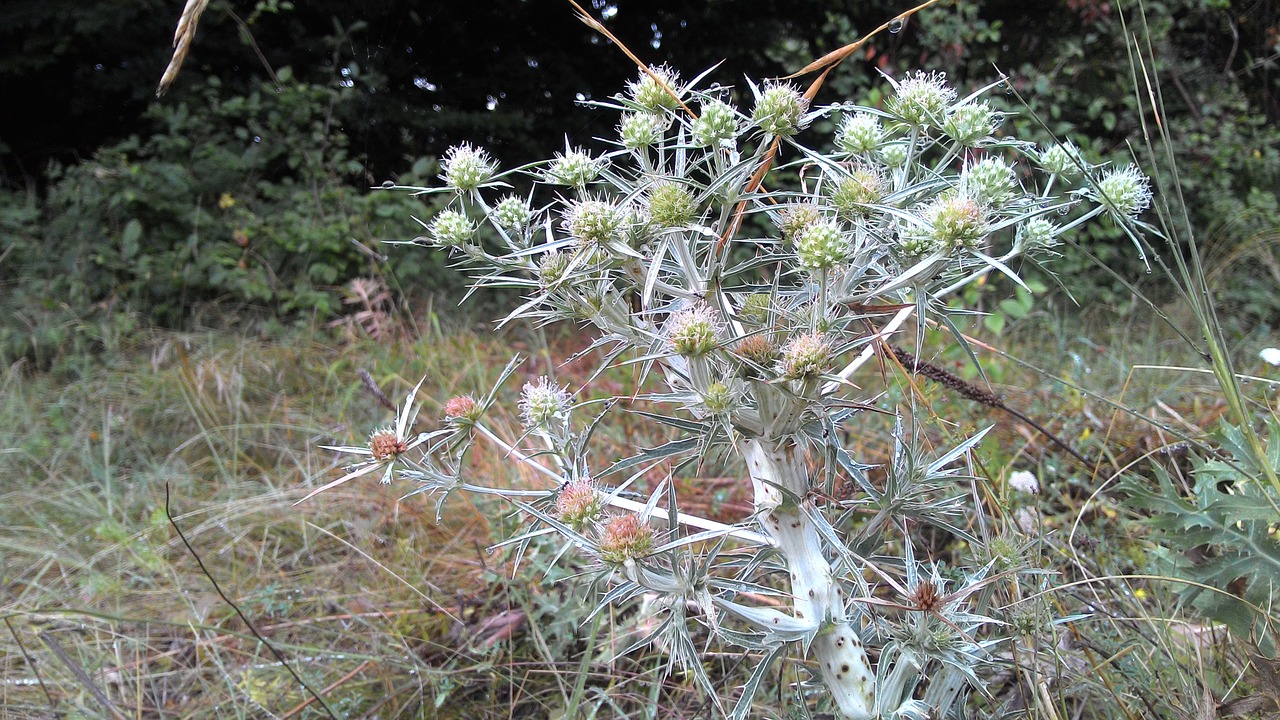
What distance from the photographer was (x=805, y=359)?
2.43 feet

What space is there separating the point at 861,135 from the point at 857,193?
0.34 ft

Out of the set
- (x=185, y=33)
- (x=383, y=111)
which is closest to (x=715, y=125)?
(x=185, y=33)

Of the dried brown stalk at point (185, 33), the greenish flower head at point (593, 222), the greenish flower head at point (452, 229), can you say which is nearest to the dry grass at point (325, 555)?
the greenish flower head at point (593, 222)

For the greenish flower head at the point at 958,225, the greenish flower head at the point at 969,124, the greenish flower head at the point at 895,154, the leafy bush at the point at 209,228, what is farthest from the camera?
the leafy bush at the point at 209,228

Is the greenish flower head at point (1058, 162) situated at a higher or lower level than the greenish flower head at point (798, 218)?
lower

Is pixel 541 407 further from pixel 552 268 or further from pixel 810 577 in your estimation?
pixel 810 577

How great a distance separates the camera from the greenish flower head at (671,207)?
2.59ft

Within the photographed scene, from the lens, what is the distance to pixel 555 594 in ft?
5.19

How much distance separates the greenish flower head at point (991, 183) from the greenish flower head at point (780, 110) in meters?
0.19

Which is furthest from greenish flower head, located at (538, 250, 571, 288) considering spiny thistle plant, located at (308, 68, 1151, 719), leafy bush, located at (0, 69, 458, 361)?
leafy bush, located at (0, 69, 458, 361)

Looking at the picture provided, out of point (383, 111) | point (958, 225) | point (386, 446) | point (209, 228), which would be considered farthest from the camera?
point (383, 111)

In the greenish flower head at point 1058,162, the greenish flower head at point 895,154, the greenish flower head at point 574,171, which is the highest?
the greenish flower head at point 574,171

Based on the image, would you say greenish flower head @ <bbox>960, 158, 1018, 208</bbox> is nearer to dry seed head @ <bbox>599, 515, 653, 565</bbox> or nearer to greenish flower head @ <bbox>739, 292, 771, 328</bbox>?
greenish flower head @ <bbox>739, 292, 771, 328</bbox>

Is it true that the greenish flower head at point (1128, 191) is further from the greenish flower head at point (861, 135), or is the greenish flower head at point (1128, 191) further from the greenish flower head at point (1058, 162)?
the greenish flower head at point (861, 135)
